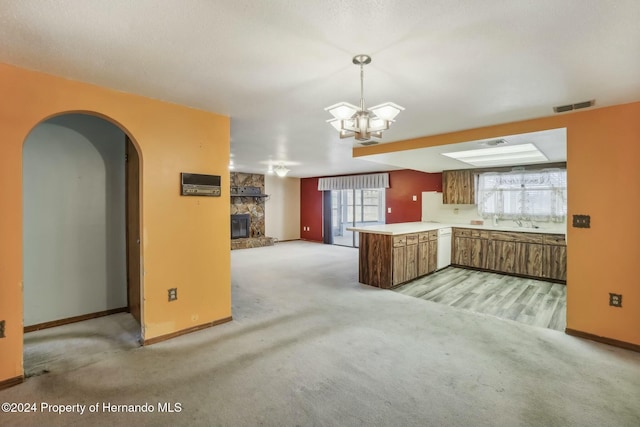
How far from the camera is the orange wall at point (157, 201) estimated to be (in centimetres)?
207

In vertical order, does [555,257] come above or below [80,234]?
below

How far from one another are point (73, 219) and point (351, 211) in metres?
8.80

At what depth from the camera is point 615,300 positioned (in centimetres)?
275

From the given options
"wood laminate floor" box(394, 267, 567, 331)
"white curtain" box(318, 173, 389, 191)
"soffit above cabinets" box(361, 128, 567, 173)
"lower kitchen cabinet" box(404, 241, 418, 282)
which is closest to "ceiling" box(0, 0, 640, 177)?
"soffit above cabinets" box(361, 128, 567, 173)

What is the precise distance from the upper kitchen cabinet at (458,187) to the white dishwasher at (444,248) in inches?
30.4

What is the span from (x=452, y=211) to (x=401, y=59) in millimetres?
5285

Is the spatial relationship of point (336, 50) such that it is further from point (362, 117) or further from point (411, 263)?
point (411, 263)

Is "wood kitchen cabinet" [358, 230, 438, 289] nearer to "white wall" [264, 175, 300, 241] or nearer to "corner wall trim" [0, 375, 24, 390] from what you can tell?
"corner wall trim" [0, 375, 24, 390]

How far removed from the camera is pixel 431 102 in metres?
2.74

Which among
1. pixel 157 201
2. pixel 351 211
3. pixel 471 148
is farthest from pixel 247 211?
pixel 471 148

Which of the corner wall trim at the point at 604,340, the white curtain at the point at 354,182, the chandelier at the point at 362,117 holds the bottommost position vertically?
the corner wall trim at the point at 604,340

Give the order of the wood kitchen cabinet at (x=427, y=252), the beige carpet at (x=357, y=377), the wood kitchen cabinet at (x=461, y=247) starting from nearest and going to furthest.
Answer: the beige carpet at (x=357, y=377) < the wood kitchen cabinet at (x=427, y=252) < the wood kitchen cabinet at (x=461, y=247)

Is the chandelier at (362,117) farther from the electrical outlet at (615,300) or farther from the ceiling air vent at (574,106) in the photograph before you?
the electrical outlet at (615,300)

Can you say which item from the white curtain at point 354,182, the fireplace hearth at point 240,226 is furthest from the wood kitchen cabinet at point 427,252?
the fireplace hearth at point 240,226
